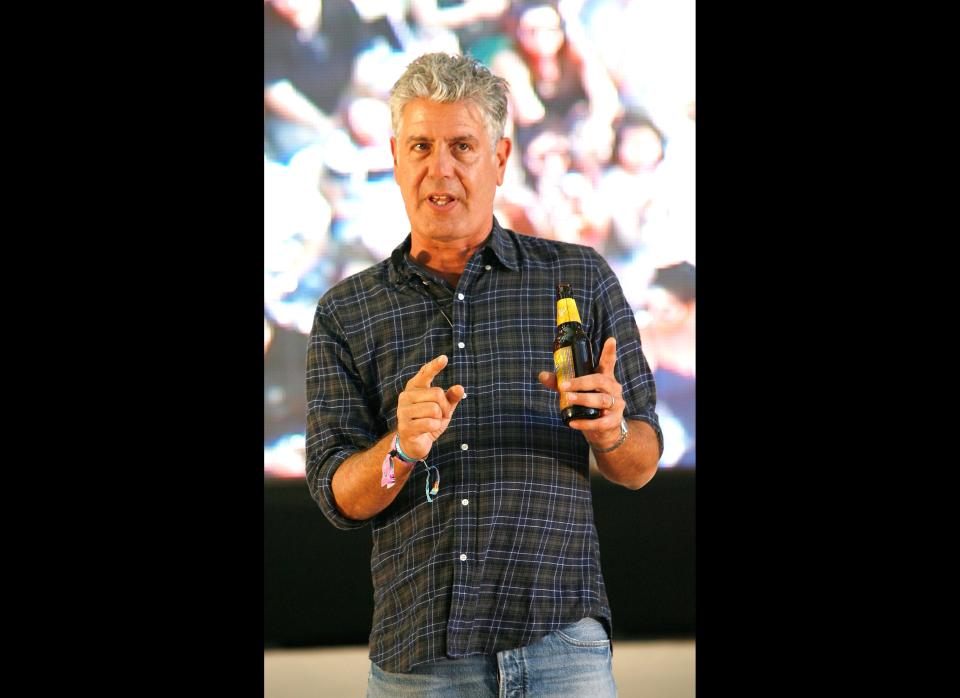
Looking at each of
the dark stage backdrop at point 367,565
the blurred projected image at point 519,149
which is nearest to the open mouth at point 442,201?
the blurred projected image at point 519,149

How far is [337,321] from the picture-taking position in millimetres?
1882

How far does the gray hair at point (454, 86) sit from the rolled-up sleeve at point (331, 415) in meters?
0.44

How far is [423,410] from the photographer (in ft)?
5.18

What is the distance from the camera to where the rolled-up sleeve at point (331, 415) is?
1.76 metres

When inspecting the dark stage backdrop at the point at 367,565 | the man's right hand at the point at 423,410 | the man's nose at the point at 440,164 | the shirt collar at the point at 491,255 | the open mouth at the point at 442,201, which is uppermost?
the man's nose at the point at 440,164

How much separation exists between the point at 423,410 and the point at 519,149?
5.02 feet

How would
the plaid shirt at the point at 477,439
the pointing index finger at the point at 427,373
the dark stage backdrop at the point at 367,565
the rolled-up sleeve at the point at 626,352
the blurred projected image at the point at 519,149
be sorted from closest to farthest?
the pointing index finger at the point at 427,373, the plaid shirt at the point at 477,439, the rolled-up sleeve at the point at 626,352, the dark stage backdrop at the point at 367,565, the blurred projected image at the point at 519,149

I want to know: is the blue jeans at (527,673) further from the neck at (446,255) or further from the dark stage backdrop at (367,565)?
the dark stage backdrop at (367,565)

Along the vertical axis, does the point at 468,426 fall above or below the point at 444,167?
below

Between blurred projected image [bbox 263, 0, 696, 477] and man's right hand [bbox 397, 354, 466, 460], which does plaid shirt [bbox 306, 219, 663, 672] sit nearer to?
man's right hand [bbox 397, 354, 466, 460]

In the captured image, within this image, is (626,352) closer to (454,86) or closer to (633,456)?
(633,456)

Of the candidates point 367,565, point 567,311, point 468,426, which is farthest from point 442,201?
point 367,565

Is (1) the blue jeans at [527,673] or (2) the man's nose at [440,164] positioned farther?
(2) the man's nose at [440,164]

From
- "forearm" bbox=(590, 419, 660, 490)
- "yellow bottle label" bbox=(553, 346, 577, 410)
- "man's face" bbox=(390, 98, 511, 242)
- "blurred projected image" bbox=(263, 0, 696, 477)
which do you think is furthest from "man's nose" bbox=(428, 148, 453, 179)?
→ "blurred projected image" bbox=(263, 0, 696, 477)
